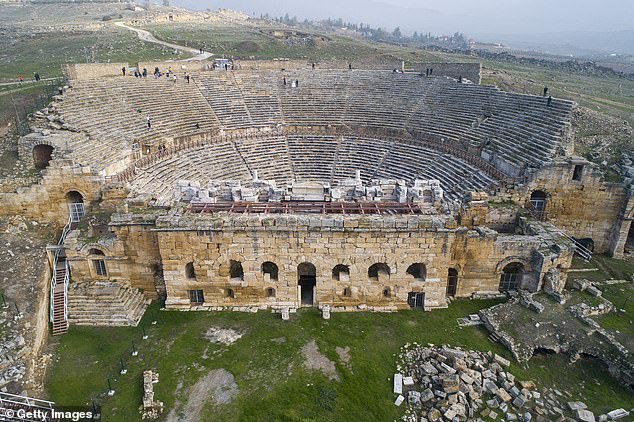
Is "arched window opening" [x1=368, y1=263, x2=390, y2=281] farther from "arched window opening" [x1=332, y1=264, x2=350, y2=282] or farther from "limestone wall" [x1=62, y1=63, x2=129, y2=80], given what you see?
"limestone wall" [x1=62, y1=63, x2=129, y2=80]

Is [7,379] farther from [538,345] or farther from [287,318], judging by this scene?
[538,345]

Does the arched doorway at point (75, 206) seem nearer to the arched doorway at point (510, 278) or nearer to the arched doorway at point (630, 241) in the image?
the arched doorway at point (510, 278)

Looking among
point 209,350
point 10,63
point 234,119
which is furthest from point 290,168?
point 10,63

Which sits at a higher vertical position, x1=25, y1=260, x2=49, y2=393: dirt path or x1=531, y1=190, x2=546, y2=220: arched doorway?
x1=531, y1=190, x2=546, y2=220: arched doorway

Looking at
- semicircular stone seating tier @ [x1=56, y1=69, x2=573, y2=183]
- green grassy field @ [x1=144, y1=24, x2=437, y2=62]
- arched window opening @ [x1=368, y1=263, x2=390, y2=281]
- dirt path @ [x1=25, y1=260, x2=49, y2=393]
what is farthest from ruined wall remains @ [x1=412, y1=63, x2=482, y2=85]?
dirt path @ [x1=25, y1=260, x2=49, y2=393]

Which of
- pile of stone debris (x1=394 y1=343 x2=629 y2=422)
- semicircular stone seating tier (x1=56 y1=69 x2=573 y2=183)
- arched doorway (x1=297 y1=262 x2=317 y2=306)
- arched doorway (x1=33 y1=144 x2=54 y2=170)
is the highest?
semicircular stone seating tier (x1=56 y1=69 x2=573 y2=183)

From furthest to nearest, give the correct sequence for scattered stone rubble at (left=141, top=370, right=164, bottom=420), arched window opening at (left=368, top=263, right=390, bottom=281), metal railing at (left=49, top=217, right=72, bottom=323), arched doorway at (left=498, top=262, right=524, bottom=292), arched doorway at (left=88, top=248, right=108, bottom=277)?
arched doorway at (left=498, top=262, right=524, bottom=292) < arched doorway at (left=88, top=248, right=108, bottom=277) < arched window opening at (left=368, top=263, right=390, bottom=281) < metal railing at (left=49, top=217, right=72, bottom=323) < scattered stone rubble at (left=141, top=370, right=164, bottom=420)

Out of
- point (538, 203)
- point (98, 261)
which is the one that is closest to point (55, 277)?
point (98, 261)
